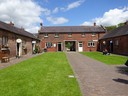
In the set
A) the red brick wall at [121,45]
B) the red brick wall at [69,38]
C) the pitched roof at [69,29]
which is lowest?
the red brick wall at [121,45]

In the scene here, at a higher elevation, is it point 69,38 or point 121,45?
point 69,38

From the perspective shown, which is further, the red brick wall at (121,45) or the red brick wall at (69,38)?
the red brick wall at (69,38)

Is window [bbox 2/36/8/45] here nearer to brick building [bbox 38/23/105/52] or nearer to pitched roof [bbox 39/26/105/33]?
brick building [bbox 38/23/105/52]

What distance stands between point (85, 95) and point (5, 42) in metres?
18.9

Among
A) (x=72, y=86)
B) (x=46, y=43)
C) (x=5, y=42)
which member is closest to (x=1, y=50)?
(x=5, y=42)

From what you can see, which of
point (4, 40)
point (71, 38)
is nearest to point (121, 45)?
point (71, 38)

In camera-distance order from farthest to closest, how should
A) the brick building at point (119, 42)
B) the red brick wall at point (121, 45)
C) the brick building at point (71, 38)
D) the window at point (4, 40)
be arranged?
the brick building at point (71, 38) → the brick building at point (119, 42) → the red brick wall at point (121, 45) → the window at point (4, 40)

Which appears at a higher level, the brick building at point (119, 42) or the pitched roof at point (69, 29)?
the pitched roof at point (69, 29)

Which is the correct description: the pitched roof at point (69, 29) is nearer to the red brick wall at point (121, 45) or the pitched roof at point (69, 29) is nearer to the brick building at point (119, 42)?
the brick building at point (119, 42)

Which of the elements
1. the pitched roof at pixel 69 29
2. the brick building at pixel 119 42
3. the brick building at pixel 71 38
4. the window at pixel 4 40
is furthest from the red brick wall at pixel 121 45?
the window at pixel 4 40

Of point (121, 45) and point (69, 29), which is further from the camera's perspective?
point (69, 29)

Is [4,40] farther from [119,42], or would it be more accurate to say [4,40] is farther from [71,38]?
[71,38]

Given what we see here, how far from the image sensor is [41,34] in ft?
182

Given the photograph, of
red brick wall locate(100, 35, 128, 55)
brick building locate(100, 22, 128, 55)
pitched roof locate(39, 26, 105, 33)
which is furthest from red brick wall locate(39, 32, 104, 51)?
red brick wall locate(100, 35, 128, 55)
